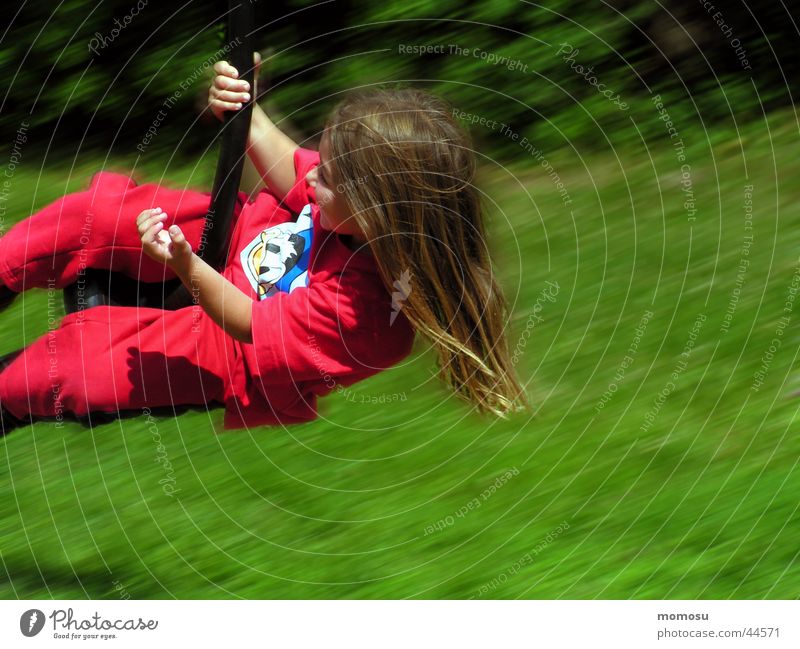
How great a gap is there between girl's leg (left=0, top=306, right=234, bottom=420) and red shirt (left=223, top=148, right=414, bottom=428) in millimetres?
34

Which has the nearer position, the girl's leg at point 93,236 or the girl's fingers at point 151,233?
the girl's fingers at point 151,233

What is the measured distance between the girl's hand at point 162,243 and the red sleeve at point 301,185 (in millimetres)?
165

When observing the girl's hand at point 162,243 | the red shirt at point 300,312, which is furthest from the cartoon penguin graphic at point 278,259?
the girl's hand at point 162,243

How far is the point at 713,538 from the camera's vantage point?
1.61m

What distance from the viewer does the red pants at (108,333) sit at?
134 centimetres

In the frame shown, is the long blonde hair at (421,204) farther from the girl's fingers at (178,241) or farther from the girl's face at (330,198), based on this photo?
the girl's fingers at (178,241)

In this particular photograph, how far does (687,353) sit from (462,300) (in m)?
0.54

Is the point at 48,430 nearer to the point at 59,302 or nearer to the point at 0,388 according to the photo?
the point at 59,302

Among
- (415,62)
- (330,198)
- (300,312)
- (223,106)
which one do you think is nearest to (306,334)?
(300,312)

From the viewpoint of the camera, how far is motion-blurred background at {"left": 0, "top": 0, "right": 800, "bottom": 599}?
5.32 feet

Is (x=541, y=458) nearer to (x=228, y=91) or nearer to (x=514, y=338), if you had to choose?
(x=514, y=338)

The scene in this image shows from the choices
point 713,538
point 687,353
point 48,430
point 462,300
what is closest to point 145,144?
point 48,430

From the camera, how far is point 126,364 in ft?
4.38
